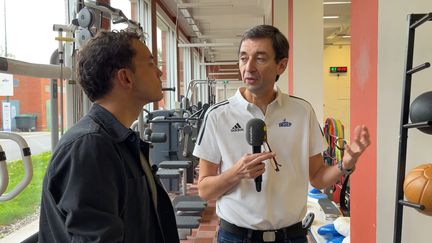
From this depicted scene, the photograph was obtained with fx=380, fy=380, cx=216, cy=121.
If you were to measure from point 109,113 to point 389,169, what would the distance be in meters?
1.14

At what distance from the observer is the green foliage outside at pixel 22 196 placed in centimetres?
253

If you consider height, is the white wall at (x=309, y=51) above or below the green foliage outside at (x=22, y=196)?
above

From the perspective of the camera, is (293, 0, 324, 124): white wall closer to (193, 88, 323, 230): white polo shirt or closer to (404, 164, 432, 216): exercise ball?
(193, 88, 323, 230): white polo shirt

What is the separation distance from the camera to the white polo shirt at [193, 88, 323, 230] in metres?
1.60

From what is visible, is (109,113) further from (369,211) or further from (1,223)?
(1,223)

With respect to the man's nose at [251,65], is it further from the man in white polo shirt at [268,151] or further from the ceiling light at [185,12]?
the ceiling light at [185,12]

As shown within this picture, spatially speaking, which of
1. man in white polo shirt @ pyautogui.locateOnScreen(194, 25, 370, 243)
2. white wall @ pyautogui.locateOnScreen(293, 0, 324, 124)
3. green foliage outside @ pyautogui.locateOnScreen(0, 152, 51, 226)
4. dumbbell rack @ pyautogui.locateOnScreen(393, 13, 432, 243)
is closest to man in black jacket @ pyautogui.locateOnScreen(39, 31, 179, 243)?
man in white polo shirt @ pyautogui.locateOnScreen(194, 25, 370, 243)

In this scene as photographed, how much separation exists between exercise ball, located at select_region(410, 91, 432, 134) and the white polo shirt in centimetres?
55

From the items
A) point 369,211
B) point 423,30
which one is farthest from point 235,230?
point 423,30

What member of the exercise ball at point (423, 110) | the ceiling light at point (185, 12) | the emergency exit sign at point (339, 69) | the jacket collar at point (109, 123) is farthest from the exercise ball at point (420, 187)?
the emergency exit sign at point (339, 69)

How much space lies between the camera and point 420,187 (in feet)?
3.67

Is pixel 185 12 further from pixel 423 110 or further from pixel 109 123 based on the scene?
pixel 423 110

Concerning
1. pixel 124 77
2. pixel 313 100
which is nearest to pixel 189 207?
pixel 313 100

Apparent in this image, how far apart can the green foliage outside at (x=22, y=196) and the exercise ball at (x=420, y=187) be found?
2.31 meters
